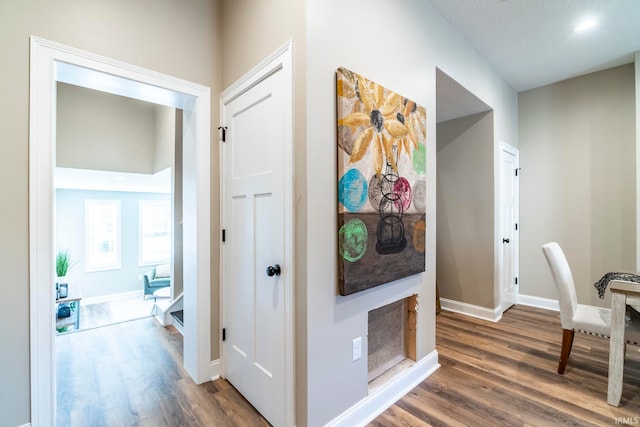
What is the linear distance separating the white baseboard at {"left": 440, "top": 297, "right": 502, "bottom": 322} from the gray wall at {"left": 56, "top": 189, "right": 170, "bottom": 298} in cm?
709

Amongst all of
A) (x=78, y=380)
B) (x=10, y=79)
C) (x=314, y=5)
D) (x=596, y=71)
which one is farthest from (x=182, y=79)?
(x=596, y=71)

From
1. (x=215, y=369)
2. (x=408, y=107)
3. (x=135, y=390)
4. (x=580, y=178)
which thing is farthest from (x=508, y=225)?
(x=135, y=390)

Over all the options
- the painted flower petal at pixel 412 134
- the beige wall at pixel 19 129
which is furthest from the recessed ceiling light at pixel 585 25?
the beige wall at pixel 19 129

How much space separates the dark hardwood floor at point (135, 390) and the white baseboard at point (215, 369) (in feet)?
0.15

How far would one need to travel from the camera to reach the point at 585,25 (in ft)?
7.80

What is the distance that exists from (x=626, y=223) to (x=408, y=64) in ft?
10.5

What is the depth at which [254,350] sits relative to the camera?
68.2 inches

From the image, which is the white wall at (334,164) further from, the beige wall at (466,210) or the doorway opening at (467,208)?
the beige wall at (466,210)

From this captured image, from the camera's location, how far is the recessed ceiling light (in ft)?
7.64

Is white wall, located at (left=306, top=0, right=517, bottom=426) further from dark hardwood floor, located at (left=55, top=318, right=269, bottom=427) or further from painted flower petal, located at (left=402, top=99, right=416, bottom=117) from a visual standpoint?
dark hardwood floor, located at (left=55, top=318, right=269, bottom=427)

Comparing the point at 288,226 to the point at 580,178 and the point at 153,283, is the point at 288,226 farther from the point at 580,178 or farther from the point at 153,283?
the point at 153,283

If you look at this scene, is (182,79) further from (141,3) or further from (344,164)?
(344,164)

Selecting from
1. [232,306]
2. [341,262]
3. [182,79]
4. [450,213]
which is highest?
[182,79]

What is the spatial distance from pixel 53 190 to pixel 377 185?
5.86 feet
